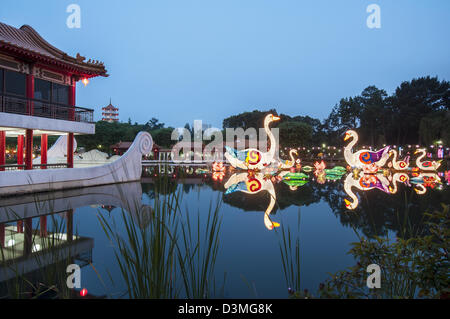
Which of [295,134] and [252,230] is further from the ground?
[295,134]

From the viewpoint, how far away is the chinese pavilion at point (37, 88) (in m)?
7.73

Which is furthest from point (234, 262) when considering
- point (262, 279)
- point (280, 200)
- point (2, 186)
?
point (2, 186)

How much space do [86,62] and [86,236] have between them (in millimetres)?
7773

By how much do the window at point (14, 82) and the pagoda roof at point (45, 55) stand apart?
0.57 meters

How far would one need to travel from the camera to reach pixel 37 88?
8992mm

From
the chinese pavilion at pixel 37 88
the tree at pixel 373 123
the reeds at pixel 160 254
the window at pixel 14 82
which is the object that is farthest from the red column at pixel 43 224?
the tree at pixel 373 123

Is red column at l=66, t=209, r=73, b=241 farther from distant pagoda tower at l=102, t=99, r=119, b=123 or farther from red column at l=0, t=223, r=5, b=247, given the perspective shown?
distant pagoda tower at l=102, t=99, r=119, b=123

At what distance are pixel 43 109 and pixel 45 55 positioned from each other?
5.80 feet

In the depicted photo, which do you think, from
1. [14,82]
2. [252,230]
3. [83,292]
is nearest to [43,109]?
[14,82]

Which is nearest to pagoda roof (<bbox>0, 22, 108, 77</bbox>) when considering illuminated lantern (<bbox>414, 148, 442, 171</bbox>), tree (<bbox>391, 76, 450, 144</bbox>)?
illuminated lantern (<bbox>414, 148, 442, 171</bbox>)

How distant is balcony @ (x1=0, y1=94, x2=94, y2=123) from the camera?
7.82 meters

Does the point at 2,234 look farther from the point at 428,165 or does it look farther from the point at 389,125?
the point at 389,125
